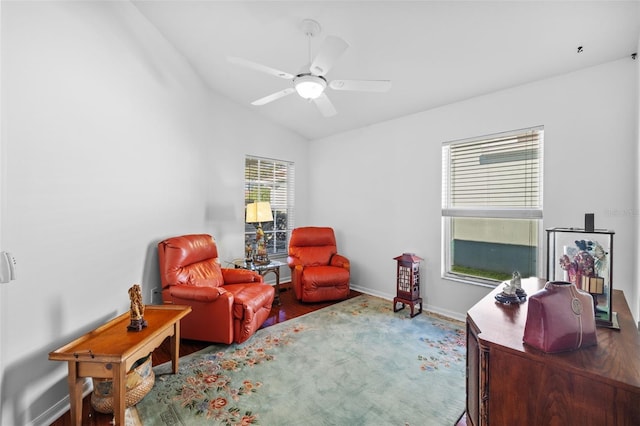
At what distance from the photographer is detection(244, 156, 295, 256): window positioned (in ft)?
14.9

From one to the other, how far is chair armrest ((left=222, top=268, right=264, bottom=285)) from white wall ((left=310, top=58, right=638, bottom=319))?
187 cm

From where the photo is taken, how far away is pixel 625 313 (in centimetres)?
138

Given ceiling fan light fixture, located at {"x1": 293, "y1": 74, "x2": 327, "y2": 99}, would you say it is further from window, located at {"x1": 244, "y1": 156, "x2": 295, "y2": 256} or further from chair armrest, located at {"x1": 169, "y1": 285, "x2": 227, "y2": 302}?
window, located at {"x1": 244, "y1": 156, "x2": 295, "y2": 256}

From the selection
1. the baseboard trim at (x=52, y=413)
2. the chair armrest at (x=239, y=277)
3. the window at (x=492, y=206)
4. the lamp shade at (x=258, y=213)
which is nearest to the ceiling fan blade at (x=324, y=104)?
the lamp shade at (x=258, y=213)

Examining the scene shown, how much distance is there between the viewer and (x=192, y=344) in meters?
2.78

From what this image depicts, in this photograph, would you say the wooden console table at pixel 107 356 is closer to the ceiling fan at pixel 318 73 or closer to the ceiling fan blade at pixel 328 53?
the ceiling fan at pixel 318 73

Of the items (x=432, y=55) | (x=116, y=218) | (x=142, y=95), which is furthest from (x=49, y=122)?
(x=432, y=55)

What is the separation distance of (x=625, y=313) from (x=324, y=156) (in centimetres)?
424

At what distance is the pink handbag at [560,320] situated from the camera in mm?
1000

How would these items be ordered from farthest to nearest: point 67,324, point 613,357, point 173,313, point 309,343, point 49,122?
point 309,343 < point 173,313 < point 67,324 < point 49,122 < point 613,357

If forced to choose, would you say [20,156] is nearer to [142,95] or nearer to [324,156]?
[142,95]

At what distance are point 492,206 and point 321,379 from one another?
8.70 ft

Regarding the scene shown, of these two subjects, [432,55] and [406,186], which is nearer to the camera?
[432,55]

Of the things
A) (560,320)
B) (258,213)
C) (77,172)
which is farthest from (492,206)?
(77,172)
